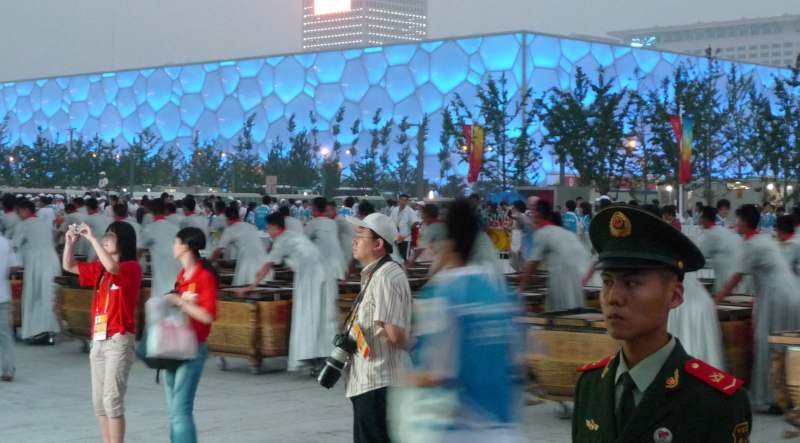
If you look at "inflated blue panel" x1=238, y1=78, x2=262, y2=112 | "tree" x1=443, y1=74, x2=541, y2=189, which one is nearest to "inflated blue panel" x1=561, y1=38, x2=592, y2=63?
"tree" x1=443, y1=74, x2=541, y2=189

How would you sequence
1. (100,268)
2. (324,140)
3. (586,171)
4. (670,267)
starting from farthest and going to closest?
(324,140) < (586,171) < (100,268) < (670,267)

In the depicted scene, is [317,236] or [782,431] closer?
[782,431]

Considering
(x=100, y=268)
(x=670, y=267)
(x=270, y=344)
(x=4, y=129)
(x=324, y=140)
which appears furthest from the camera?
(x=4, y=129)

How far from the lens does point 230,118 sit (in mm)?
65000

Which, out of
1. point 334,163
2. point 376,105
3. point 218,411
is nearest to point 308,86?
point 376,105

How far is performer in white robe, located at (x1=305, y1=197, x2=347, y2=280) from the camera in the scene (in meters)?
12.9

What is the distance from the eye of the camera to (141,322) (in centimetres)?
1321

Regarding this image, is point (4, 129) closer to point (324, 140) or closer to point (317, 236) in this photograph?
point (324, 140)

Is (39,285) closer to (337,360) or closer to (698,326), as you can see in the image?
(698,326)

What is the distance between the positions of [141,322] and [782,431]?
7.23 metres

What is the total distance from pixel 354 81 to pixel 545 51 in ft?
38.3

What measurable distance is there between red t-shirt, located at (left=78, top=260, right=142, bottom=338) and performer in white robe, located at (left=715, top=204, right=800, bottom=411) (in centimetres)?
451

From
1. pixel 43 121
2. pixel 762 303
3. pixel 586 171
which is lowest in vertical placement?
pixel 762 303

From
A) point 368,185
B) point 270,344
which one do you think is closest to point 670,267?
point 270,344
